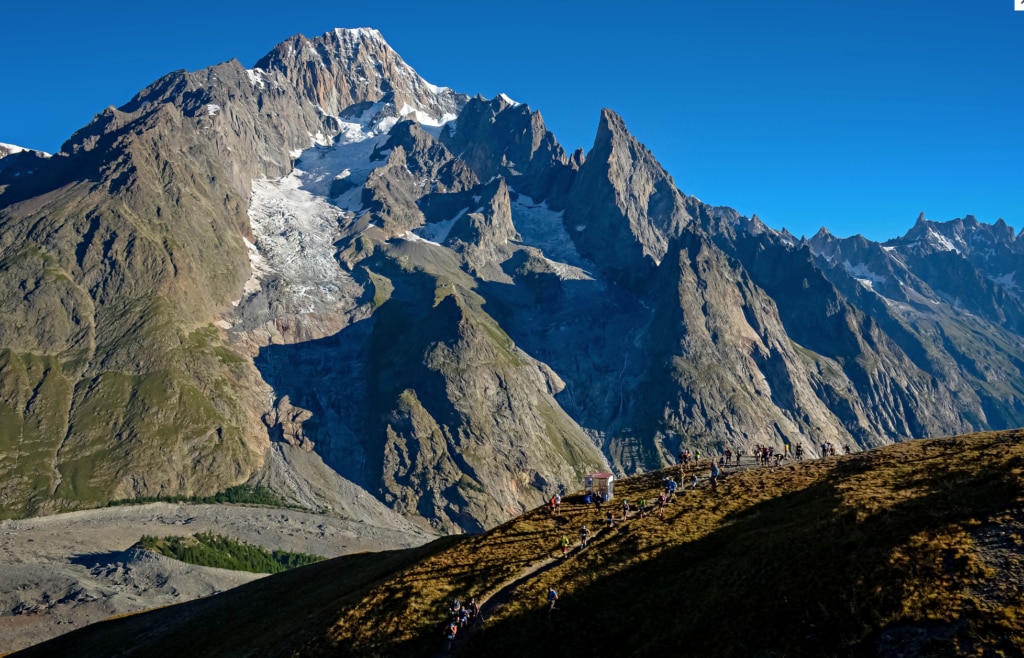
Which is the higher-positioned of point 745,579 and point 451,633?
point 745,579

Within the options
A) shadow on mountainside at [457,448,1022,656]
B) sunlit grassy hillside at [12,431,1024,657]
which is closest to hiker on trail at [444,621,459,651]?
sunlit grassy hillside at [12,431,1024,657]

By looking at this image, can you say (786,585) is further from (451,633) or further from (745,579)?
(451,633)

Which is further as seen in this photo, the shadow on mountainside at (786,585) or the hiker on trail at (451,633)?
the hiker on trail at (451,633)

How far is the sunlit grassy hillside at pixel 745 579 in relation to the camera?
115 feet

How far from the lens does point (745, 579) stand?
44.2 m

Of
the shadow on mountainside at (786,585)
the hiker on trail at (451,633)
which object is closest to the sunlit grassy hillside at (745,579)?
the shadow on mountainside at (786,585)

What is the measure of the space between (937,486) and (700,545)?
18.4 metres

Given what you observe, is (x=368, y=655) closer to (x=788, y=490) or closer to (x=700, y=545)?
(x=700, y=545)

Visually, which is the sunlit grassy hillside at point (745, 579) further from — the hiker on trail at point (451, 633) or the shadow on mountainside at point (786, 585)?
the hiker on trail at point (451, 633)

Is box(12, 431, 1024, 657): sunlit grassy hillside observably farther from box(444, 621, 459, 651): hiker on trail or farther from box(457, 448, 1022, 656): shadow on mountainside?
box(444, 621, 459, 651): hiker on trail

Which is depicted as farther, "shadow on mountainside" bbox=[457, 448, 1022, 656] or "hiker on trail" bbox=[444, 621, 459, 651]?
"hiker on trail" bbox=[444, 621, 459, 651]

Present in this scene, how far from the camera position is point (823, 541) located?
149 ft

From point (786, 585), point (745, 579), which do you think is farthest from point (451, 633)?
point (786, 585)

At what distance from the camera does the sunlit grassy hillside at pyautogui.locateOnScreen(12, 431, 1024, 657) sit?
3497 centimetres
